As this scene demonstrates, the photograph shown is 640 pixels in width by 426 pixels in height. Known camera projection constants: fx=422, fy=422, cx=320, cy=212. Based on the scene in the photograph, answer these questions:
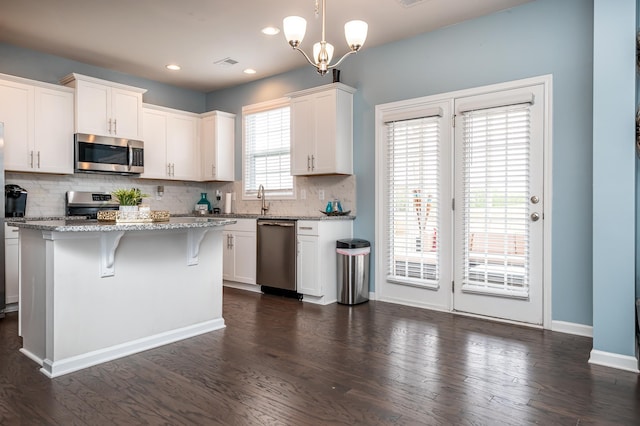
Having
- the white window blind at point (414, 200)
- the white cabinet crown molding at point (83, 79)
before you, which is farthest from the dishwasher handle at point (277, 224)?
the white cabinet crown molding at point (83, 79)

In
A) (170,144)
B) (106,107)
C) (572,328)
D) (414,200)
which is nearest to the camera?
(572,328)

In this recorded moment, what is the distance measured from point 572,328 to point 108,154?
5081 millimetres

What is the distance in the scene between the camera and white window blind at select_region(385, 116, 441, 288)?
13.6ft

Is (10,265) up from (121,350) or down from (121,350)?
up

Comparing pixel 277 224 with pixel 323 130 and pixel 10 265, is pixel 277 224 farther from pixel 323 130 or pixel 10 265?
pixel 10 265

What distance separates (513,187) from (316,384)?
2.41 metres

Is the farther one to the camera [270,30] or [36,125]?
[36,125]

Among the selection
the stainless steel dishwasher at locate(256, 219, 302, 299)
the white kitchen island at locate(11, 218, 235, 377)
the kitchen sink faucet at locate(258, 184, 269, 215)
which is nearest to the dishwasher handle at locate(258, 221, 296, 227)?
the stainless steel dishwasher at locate(256, 219, 302, 299)

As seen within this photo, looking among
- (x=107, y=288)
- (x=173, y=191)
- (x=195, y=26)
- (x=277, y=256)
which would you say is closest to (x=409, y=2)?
(x=195, y=26)

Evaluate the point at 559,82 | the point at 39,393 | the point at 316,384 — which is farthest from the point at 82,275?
the point at 559,82

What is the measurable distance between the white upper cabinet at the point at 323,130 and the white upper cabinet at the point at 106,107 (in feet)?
6.53

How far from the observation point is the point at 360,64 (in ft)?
15.6

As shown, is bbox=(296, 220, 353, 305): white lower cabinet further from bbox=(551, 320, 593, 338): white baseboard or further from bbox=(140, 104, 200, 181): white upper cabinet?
bbox=(140, 104, 200, 181): white upper cabinet

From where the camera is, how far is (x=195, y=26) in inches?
163
